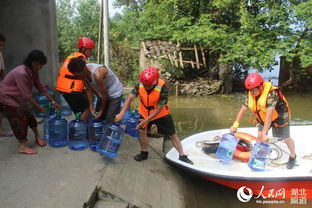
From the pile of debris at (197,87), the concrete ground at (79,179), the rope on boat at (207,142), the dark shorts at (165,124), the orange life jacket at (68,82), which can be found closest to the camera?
the concrete ground at (79,179)

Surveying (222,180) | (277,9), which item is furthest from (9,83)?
(277,9)

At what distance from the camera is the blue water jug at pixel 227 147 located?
5047 mm

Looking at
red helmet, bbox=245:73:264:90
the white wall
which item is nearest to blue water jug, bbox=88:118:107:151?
red helmet, bbox=245:73:264:90

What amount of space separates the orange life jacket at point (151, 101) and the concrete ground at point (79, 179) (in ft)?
2.79

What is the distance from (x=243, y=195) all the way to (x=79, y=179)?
2.64 m

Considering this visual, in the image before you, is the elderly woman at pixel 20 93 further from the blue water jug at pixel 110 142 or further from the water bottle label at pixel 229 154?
the water bottle label at pixel 229 154

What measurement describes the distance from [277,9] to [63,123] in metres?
11.9

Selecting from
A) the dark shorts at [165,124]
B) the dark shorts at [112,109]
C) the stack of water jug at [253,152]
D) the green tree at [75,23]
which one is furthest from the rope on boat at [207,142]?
the green tree at [75,23]

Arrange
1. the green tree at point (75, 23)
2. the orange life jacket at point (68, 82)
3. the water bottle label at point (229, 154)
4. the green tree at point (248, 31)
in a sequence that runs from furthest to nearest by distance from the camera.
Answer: the green tree at point (75, 23), the green tree at point (248, 31), the water bottle label at point (229, 154), the orange life jacket at point (68, 82)

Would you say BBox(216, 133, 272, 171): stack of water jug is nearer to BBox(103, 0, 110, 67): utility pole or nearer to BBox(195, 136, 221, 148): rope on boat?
BBox(195, 136, 221, 148): rope on boat

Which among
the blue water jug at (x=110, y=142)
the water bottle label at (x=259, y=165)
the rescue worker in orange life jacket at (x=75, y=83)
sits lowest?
the water bottle label at (x=259, y=165)

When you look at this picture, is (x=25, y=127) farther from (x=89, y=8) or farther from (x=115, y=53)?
(x=89, y=8)

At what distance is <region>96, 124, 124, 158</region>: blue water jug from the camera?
4320 millimetres

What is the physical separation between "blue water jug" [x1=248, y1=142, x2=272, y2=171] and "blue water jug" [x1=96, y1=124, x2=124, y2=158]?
221 cm
